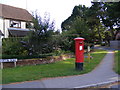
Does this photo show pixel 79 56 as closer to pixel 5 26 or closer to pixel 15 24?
pixel 5 26

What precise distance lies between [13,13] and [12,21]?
9.04 ft

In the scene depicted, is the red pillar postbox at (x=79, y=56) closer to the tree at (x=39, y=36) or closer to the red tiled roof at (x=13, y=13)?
the tree at (x=39, y=36)

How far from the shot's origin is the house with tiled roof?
1129 inches

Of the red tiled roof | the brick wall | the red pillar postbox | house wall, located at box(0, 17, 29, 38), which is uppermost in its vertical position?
the red tiled roof

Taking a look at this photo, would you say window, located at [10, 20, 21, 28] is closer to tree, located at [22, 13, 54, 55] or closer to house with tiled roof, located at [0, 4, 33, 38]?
house with tiled roof, located at [0, 4, 33, 38]

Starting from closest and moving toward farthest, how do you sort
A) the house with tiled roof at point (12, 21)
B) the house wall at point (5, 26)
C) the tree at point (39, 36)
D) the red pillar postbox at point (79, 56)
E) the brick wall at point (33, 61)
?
the red pillar postbox at point (79, 56) → the brick wall at point (33, 61) → the tree at point (39, 36) → the house wall at point (5, 26) → the house with tiled roof at point (12, 21)

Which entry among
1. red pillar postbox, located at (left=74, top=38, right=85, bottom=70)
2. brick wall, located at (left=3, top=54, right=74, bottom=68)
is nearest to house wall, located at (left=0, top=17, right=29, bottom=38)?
brick wall, located at (left=3, top=54, right=74, bottom=68)

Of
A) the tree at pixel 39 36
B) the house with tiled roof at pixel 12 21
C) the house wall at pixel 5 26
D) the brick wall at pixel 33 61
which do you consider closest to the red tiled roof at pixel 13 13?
the house with tiled roof at pixel 12 21

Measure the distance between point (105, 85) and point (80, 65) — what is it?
113 inches

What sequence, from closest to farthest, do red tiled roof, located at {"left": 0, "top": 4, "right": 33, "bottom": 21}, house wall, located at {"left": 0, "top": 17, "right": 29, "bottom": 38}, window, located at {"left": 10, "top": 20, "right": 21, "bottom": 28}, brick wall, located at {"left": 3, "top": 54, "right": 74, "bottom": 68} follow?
brick wall, located at {"left": 3, "top": 54, "right": 74, "bottom": 68} → house wall, located at {"left": 0, "top": 17, "right": 29, "bottom": 38} → red tiled roof, located at {"left": 0, "top": 4, "right": 33, "bottom": 21} → window, located at {"left": 10, "top": 20, "right": 21, "bottom": 28}

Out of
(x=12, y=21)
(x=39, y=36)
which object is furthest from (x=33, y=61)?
(x=12, y=21)

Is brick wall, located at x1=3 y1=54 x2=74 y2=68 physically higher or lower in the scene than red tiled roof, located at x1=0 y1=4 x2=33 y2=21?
lower

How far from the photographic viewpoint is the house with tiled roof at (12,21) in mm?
28688

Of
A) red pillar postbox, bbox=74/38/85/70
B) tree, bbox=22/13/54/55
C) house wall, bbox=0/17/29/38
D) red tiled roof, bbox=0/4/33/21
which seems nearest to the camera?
red pillar postbox, bbox=74/38/85/70
